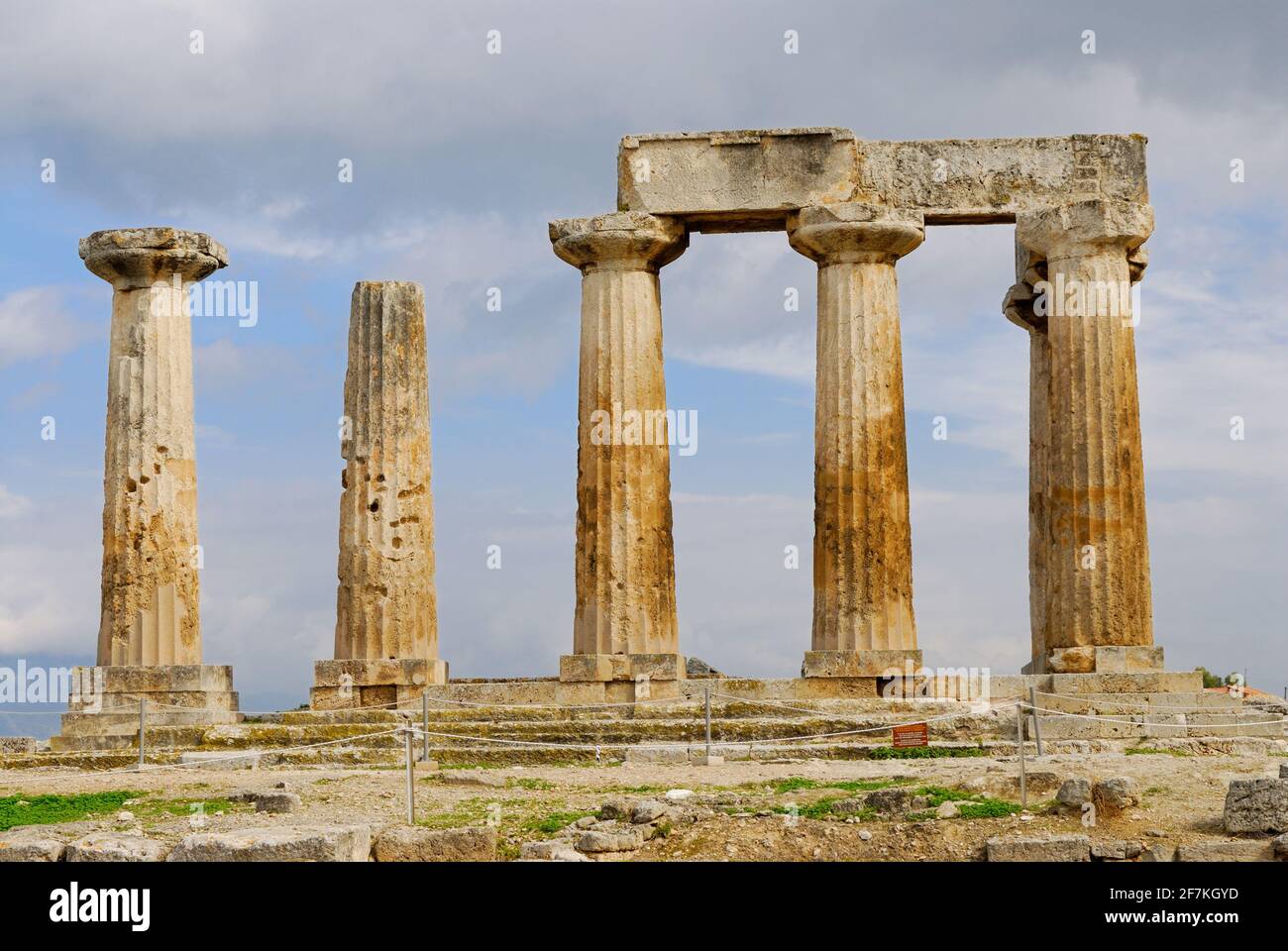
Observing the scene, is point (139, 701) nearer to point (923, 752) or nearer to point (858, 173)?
point (923, 752)

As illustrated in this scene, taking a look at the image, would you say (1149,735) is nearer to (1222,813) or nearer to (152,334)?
(1222,813)

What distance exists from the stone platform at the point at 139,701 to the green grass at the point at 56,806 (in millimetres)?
5594

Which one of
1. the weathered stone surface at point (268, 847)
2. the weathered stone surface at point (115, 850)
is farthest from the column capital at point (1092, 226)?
the weathered stone surface at point (115, 850)

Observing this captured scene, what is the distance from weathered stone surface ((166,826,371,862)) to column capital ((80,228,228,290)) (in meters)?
16.7

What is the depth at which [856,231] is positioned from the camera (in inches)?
1331

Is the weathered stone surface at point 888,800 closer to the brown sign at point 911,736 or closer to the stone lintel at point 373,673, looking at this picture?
the brown sign at point 911,736

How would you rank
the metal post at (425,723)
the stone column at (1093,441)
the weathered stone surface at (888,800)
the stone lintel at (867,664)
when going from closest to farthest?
the weathered stone surface at (888,800) → the metal post at (425,723) → the stone lintel at (867,664) → the stone column at (1093,441)

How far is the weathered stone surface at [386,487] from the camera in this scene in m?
34.5

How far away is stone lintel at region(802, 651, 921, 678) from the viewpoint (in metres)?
32.8

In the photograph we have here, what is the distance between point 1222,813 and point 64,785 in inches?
605

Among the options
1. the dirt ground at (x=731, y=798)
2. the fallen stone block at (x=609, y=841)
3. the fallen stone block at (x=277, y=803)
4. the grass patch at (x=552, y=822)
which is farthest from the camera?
the fallen stone block at (x=277, y=803)

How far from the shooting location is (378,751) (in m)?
31.0

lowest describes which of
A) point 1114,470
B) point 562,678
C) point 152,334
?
point 562,678
